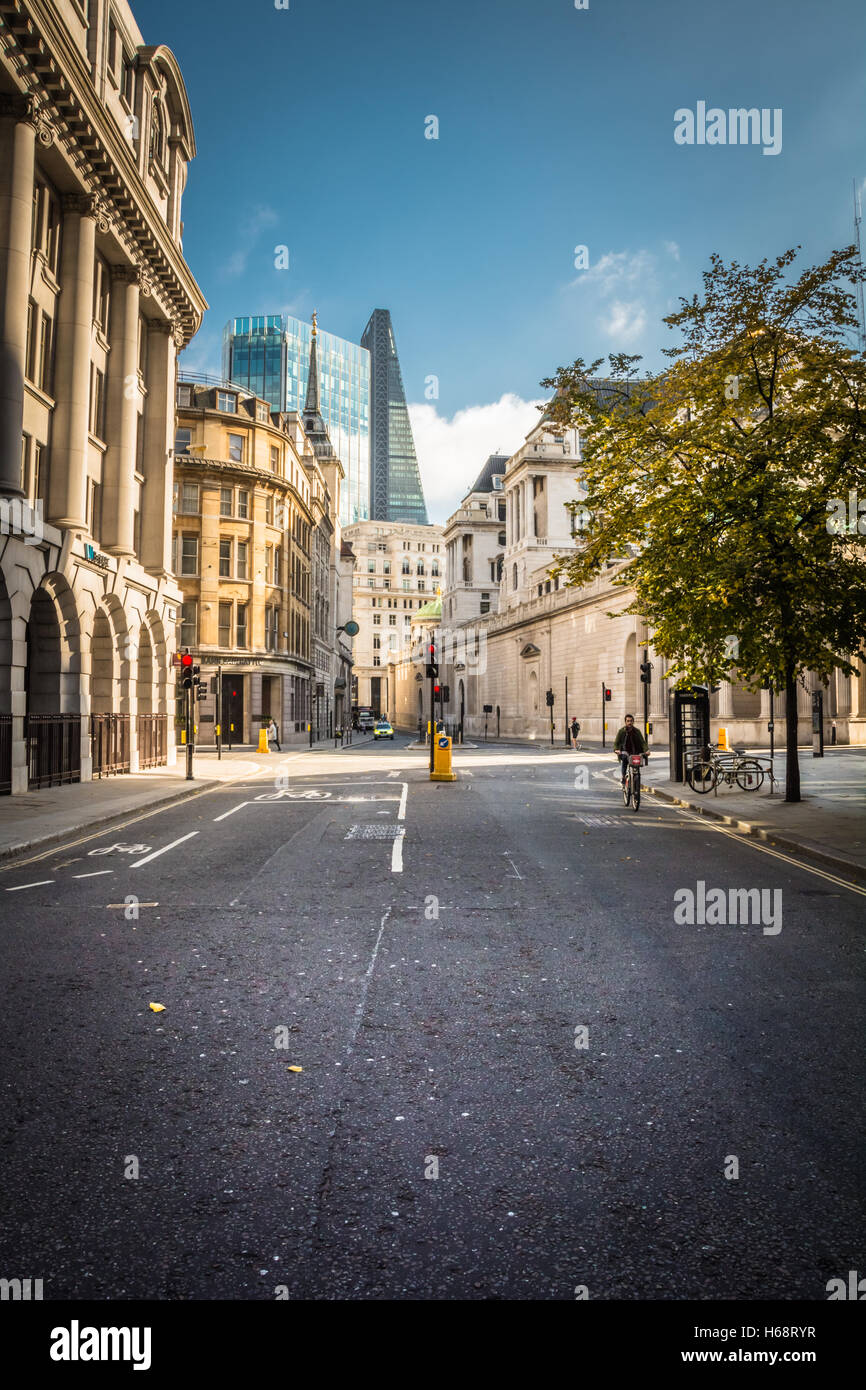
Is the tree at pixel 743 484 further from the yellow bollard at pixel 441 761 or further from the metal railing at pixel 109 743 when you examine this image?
the metal railing at pixel 109 743

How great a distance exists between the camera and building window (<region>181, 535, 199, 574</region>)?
4694cm

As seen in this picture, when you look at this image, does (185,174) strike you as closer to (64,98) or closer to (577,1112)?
(64,98)

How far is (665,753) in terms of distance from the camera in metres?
41.1

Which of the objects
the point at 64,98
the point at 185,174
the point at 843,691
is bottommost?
the point at 843,691

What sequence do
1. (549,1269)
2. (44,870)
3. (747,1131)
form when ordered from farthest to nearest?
(44,870), (747,1131), (549,1269)

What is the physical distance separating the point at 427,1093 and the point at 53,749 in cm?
2028

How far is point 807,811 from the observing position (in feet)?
53.7

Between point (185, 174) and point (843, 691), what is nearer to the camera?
point (185, 174)

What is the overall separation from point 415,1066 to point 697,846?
9039 mm

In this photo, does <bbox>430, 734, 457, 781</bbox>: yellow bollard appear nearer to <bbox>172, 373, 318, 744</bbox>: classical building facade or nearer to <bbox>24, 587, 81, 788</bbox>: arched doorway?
<bbox>24, 587, 81, 788</bbox>: arched doorway

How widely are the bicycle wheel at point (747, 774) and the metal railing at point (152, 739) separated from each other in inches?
737

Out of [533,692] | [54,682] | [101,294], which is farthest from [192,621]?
[533,692]

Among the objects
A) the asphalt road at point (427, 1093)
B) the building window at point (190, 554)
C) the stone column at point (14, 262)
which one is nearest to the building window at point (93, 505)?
the stone column at point (14, 262)
